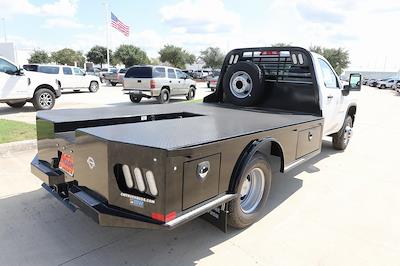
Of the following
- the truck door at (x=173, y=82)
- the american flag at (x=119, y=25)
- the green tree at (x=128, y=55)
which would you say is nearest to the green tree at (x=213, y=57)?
the green tree at (x=128, y=55)

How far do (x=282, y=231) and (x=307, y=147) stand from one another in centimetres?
133

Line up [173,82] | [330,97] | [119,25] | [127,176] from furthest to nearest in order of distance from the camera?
[119,25], [173,82], [330,97], [127,176]

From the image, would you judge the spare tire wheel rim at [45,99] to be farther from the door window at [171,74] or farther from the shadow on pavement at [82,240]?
the shadow on pavement at [82,240]

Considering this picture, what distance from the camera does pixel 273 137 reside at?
11.4ft

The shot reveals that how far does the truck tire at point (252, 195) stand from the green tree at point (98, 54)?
244ft

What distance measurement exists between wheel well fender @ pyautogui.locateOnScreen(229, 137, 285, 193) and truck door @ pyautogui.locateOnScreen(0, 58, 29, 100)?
32.3 ft

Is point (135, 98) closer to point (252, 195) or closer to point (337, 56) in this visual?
point (252, 195)

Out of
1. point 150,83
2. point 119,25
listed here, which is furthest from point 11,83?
point 119,25

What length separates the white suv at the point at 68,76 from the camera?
17969 mm

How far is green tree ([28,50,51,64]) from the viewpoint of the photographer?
2505 inches

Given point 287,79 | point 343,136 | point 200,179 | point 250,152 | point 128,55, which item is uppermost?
point 128,55

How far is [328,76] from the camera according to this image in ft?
18.9

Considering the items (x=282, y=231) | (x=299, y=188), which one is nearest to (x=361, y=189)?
(x=299, y=188)

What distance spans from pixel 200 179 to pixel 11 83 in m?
10.2
